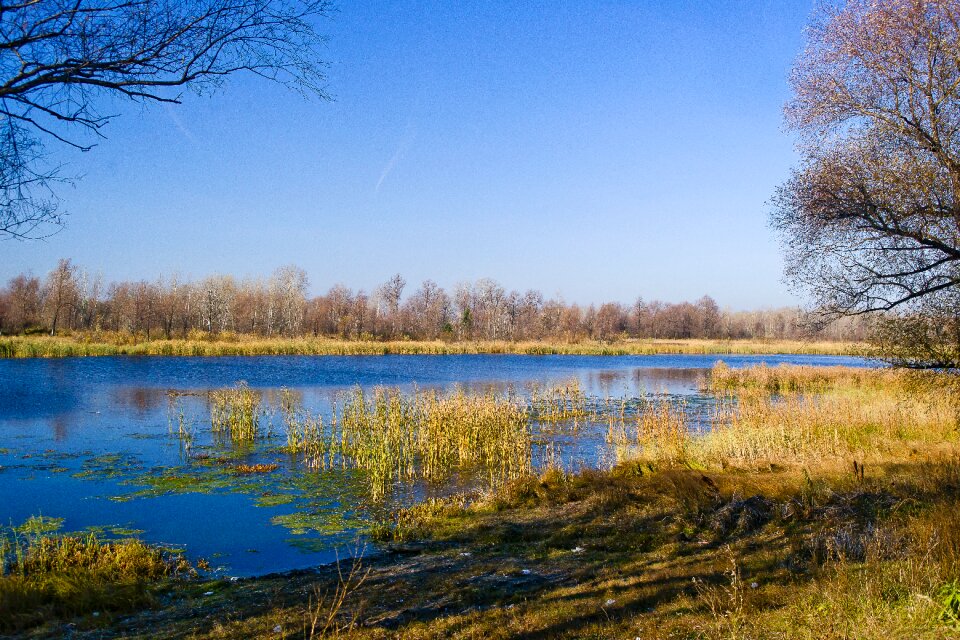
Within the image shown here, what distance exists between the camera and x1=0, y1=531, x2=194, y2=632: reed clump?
19.2 ft

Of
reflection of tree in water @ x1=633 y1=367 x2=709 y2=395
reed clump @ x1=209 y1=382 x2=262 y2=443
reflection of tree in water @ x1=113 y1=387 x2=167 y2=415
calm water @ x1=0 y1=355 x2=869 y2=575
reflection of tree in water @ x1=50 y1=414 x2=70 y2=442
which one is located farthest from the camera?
reflection of tree in water @ x1=633 y1=367 x2=709 y2=395

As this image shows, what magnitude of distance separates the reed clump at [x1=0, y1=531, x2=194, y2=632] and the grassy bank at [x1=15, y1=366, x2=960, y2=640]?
1.24 feet

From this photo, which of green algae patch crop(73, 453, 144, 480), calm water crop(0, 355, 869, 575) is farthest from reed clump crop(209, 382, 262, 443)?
green algae patch crop(73, 453, 144, 480)

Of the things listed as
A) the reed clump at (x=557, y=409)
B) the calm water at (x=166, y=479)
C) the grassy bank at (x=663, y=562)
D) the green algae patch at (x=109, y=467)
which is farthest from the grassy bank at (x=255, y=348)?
the green algae patch at (x=109, y=467)

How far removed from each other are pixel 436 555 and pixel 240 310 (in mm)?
93411

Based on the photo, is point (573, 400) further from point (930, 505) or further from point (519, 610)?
point (519, 610)

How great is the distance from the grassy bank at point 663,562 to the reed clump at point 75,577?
38 centimetres

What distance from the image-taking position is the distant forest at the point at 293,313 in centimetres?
7700

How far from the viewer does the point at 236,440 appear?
17.1 m

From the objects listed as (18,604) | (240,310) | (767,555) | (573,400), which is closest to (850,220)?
(767,555)

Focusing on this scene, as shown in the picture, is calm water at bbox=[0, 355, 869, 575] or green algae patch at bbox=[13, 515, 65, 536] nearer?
green algae patch at bbox=[13, 515, 65, 536]

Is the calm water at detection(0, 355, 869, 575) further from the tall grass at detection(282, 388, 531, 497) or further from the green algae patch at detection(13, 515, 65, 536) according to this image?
the tall grass at detection(282, 388, 531, 497)

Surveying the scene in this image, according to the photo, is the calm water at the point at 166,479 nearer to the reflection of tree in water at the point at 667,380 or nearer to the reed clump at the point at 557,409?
the reflection of tree in water at the point at 667,380

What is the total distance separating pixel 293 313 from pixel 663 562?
308 feet
